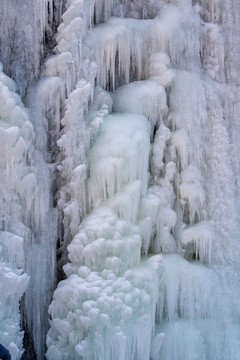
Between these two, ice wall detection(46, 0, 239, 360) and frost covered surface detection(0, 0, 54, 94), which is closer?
ice wall detection(46, 0, 239, 360)

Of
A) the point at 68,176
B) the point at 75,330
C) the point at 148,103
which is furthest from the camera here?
the point at 148,103

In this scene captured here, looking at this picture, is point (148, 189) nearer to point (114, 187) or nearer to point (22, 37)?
point (114, 187)

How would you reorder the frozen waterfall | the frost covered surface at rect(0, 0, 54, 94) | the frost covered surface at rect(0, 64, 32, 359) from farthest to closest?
the frost covered surface at rect(0, 0, 54, 94), the frozen waterfall, the frost covered surface at rect(0, 64, 32, 359)

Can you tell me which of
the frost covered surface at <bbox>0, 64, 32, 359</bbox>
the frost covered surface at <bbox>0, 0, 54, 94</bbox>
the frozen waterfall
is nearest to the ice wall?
the frozen waterfall

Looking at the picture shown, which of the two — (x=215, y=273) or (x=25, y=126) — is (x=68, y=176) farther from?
(x=215, y=273)

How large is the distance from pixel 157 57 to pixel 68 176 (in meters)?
1.83

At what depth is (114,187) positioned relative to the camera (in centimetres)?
544

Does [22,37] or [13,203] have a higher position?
[22,37]

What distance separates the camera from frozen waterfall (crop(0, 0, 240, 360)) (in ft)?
16.2

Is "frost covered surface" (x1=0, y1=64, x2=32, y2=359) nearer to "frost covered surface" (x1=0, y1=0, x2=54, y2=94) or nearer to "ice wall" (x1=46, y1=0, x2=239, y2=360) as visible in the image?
"ice wall" (x1=46, y1=0, x2=239, y2=360)

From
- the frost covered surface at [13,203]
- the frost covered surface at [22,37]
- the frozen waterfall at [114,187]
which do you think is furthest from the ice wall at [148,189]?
the frost covered surface at [13,203]

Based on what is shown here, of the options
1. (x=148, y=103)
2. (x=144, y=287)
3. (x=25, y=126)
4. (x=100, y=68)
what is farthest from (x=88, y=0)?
(x=144, y=287)

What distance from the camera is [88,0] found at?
590cm

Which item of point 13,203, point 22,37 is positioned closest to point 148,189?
point 13,203
